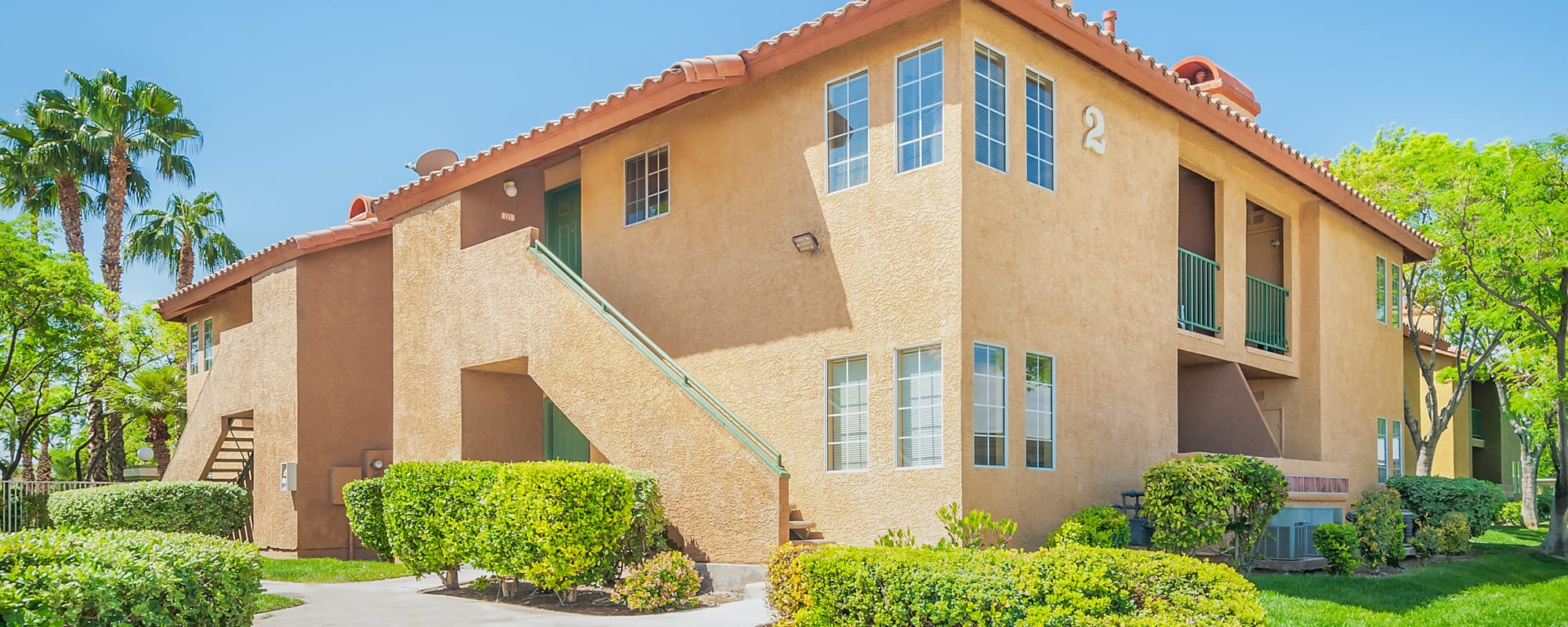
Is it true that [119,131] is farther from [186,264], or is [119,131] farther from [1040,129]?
[1040,129]

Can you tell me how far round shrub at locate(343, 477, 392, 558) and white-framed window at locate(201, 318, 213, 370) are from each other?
11.9 m

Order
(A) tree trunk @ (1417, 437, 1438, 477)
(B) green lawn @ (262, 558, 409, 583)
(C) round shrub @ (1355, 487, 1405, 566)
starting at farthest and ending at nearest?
(A) tree trunk @ (1417, 437, 1438, 477), (C) round shrub @ (1355, 487, 1405, 566), (B) green lawn @ (262, 558, 409, 583)

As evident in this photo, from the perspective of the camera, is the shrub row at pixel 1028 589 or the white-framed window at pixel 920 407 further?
the white-framed window at pixel 920 407

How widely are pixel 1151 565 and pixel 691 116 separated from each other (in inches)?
340

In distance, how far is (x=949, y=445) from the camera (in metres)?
11.5

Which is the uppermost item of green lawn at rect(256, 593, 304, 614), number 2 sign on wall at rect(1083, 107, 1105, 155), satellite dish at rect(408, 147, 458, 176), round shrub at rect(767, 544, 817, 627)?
satellite dish at rect(408, 147, 458, 176)

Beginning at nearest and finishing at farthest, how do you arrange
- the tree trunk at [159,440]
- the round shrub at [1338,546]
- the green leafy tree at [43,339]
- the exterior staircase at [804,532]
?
the exterior staircase at [804,532], the round shrub at [1338,546], the green leafy tree at [43,339], the tree trunk at [159,440]

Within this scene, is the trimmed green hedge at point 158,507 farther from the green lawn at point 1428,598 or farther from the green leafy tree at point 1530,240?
the green leafy tree at point 1530,240

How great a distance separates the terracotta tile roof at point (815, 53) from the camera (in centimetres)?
1212

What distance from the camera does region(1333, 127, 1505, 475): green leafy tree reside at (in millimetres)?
21344

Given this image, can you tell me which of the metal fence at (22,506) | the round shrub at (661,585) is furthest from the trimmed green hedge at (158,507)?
the round shrub at (661,585)

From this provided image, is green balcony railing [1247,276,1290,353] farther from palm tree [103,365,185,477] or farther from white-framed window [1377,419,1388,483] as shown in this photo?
palm tree [103,365,185,477]

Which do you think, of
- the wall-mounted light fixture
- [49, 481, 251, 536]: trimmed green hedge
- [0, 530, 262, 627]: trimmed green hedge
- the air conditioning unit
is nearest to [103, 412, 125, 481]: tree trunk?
[49, 481, 251, 536]: trimmed green hedge

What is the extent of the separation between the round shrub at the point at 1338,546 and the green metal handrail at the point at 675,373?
6657 millimetres
